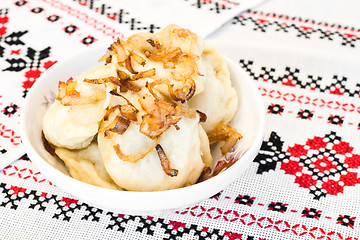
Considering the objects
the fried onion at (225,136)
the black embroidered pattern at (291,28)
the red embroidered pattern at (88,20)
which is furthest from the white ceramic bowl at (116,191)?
the black embroidered pattern at (291,28)

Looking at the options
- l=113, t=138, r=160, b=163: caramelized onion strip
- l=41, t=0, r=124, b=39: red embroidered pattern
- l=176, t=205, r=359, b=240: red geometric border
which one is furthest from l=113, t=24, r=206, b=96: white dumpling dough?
l=41, t=0, r=124, b=39: red embroidered pattern

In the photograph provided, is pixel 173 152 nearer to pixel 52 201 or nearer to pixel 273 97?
pixel 52 201

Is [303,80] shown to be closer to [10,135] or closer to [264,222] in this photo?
[264,222]

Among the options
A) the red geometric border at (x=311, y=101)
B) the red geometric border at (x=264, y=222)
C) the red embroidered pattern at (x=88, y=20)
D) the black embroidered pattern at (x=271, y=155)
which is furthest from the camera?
the red embroidered pattern at (x=88, y=20)

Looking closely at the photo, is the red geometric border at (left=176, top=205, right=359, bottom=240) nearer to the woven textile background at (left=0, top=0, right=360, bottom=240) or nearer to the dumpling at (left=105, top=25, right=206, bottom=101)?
the woven textile background at (left=0, top=0, right=360, bottom=240)

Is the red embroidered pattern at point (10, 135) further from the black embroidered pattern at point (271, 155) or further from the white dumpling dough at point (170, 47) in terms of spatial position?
the black embroidered pattern at point (271, 155)

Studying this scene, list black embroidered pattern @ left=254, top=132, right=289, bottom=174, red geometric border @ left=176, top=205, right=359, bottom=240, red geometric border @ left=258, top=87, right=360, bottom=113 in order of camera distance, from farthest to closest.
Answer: red geometric border @ left=258, top=87, right=360, bottom=113 → black embroidered pattern @ left=254, top=132, right=289, bottom=174 → red geometric border @ left=176, top=205, right=359, bottom=240
